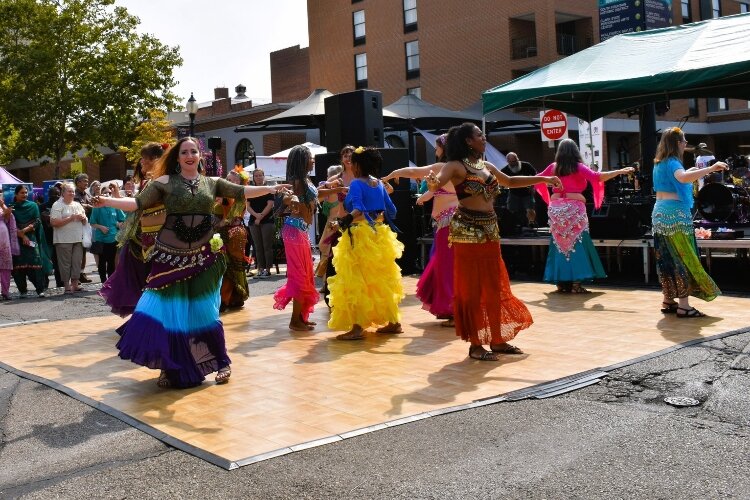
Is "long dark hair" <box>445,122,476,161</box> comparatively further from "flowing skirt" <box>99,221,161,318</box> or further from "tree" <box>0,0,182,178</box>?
"tree" <box>0,0,182,178</box>

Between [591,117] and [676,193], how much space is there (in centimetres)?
777

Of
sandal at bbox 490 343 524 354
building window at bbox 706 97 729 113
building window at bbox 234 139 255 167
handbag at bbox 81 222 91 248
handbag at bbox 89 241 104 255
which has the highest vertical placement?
building window at bbox 706 97 729 113

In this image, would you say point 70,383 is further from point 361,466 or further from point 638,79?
point 638,79

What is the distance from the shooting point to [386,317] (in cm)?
862

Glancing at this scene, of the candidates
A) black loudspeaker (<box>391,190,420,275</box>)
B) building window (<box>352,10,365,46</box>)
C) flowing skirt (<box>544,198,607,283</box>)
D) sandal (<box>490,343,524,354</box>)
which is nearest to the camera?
sandal (<box>490,343,524,354</box>)

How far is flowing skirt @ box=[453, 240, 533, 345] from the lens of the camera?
723 centimetres

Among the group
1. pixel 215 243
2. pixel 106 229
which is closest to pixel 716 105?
pixel 106 229

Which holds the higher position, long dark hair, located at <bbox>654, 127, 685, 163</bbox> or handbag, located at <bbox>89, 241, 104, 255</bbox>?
long dark hair, located at <bbox>654, 127, 685, 163</bbox>

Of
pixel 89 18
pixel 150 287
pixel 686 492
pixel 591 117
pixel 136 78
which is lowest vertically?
pixel 686 492

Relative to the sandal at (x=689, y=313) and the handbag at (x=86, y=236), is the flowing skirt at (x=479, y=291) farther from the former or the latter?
the handbag at (x=86, y=236)

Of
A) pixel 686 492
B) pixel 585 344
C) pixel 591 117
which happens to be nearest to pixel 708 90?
pixel 591 117

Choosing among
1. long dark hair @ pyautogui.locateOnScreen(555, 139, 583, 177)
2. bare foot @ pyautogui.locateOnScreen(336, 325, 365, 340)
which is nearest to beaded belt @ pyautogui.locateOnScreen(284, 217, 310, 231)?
bare foot @ pyautogui.locateOnScreen(336, 325, 365, 340)

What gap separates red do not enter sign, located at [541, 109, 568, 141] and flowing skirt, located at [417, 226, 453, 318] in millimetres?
8227

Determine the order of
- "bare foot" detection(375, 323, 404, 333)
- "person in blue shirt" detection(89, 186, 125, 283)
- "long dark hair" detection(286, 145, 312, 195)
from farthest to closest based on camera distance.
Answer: "person in blue shirt" detection(89, 186, 125, 283), "long dark hair" detection(286, 145, 312, 195), "bare foot" detection(375, 323, 404, 333)
